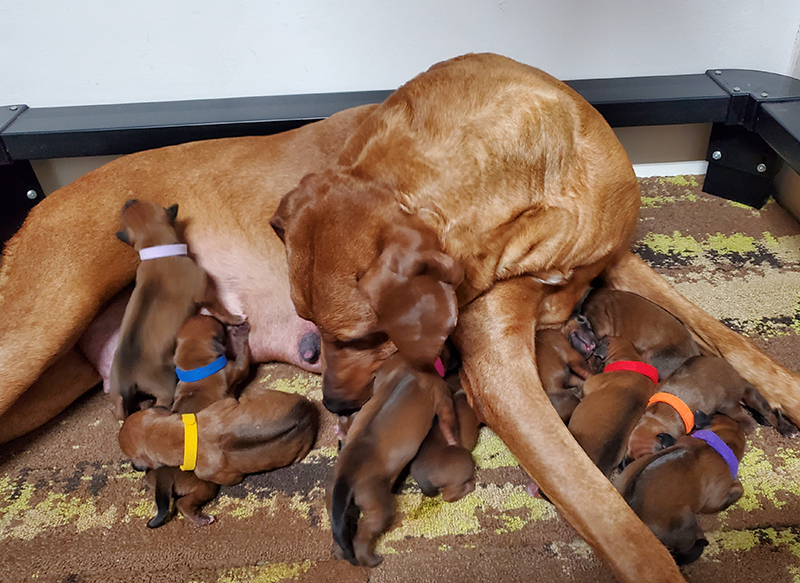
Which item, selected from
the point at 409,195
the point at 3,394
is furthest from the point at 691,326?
the point at 3,394

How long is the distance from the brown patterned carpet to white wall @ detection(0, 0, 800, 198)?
4.71 ft

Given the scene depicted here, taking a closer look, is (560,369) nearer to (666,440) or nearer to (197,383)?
(666,440)

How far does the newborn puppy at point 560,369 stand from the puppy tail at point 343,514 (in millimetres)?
674

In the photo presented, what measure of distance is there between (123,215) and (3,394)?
663mm

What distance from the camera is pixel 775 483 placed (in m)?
1.64

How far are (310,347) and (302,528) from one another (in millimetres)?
614

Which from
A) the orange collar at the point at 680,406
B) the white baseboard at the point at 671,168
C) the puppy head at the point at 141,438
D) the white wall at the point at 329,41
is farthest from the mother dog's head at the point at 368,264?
the white baseboard at the point at 671,168

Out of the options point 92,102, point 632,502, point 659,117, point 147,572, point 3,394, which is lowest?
point 147,572

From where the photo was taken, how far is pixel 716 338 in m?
1.98

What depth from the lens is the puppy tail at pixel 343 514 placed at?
4.81ft

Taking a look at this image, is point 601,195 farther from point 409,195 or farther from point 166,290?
point 166,290

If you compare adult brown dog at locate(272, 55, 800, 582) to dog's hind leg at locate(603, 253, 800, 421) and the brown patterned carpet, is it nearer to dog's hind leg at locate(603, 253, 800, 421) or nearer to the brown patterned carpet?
dog's hind leg at locate(603, 253, 800, 421)

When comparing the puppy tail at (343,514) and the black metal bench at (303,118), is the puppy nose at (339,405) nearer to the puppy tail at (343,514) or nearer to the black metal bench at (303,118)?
the puppy tail at (343,514)

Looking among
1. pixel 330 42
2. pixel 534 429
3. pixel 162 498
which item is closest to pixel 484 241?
pixel 534 429
